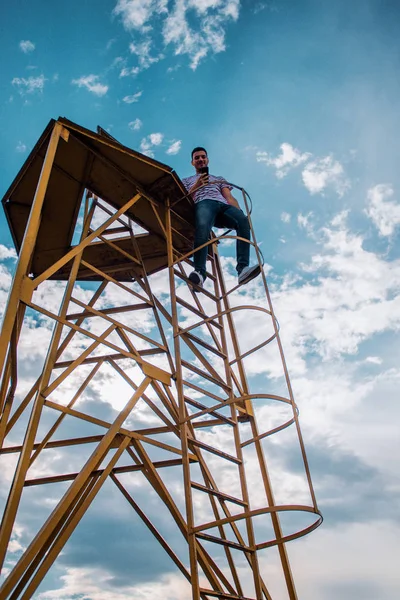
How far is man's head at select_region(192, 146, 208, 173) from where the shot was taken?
8938 millimetres

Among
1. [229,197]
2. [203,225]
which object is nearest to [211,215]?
[203,225]

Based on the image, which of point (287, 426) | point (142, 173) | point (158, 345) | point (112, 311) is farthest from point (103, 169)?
point (287, 426)

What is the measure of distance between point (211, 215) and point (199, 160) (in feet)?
5.45

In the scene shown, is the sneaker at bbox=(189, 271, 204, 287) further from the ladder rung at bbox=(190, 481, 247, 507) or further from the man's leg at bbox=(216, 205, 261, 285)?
the ladder rung at bbox=(190, 481, 247, 507)

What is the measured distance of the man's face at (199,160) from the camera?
29.3 feet

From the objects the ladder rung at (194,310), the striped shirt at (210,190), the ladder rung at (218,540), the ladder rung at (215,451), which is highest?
the striped shirt at (210,190)

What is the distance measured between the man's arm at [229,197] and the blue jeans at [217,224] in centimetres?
16

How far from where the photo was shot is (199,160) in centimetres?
896

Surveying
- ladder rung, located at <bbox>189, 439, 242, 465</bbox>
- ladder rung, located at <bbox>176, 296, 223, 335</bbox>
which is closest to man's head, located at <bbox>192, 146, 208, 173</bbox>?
ladder rung, located at <bbox>176, 296, 223, 335</bbox>

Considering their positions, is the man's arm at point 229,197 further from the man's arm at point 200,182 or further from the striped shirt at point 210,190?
the man's arm at point 200,182

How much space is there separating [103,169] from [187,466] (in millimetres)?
4579

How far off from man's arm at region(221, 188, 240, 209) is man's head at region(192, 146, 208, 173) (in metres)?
0.82

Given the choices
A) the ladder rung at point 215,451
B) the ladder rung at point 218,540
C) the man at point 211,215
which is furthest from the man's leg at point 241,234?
the ladder rung at point 218,540

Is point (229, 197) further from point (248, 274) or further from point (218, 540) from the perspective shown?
point (218, 540)
